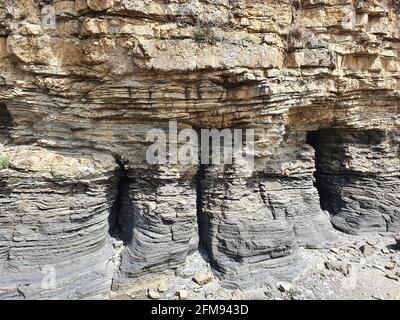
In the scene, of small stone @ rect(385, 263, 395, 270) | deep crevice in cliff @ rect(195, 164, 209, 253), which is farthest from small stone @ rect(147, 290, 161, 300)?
small stone @ rect(385, 263, 395, 270)

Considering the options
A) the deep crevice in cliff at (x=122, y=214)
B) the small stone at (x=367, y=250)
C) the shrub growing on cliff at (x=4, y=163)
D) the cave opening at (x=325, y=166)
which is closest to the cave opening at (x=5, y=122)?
the shrub growing on cliff at (x=4, y=163)

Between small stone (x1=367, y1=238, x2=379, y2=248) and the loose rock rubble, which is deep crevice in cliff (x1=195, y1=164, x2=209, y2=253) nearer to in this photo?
the loose rock rubble

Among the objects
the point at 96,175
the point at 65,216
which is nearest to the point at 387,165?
the point at 96,175

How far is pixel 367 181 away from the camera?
13.7 meters

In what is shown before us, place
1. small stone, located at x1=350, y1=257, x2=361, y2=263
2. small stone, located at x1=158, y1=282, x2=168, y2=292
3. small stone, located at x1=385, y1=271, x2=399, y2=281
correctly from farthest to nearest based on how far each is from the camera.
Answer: small stone, located at x1=350, y1=257, x2=361, y2=263 < small stone, located at x1=385, y1=271, x2=399, y2=281 < small stone, located at x1=158, y1=282, x2=168, y2=292

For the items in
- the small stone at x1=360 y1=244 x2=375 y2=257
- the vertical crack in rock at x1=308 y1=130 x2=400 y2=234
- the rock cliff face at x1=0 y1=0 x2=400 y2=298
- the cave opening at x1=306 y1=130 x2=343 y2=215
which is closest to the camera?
the rock cliff face at x1=0 y1=0 x2=400 y2=298

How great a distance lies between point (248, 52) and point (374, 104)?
718 centimetres

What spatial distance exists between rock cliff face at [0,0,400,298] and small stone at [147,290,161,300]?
58 cm

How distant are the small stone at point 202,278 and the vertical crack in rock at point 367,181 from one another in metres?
6.83

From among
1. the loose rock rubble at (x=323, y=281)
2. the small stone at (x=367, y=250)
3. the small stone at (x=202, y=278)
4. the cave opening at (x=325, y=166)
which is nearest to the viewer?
the loose rock rubble at (x=323, y=281)

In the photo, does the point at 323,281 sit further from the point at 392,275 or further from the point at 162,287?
the point at 162,287

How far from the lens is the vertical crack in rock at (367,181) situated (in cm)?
1344

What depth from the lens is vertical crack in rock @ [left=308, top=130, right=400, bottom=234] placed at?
13.4m

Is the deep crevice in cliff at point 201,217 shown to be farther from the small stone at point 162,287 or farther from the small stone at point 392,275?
the small stone at point 392,275
